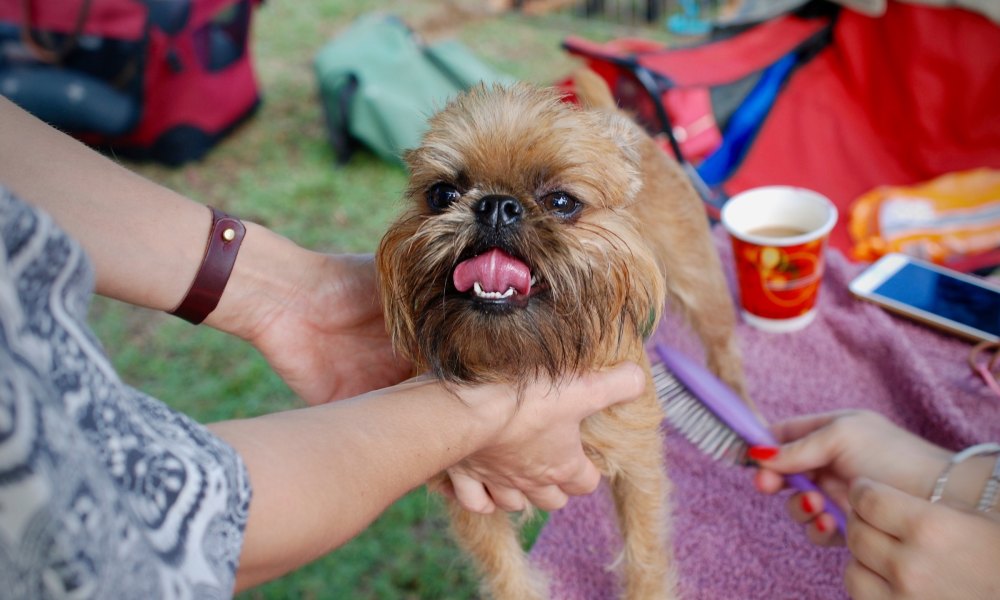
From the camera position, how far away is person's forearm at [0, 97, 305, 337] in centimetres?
150

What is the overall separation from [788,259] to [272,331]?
68.8 inches

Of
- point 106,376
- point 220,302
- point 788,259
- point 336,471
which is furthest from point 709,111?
point 106,376

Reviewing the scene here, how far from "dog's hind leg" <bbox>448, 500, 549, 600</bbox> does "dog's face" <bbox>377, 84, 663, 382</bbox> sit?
20.6 inches

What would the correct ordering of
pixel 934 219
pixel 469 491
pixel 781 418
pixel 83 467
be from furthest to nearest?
1. pixel 934 219
2. pixel 781 418
3. pixel 469 491
4. pixel 83 467

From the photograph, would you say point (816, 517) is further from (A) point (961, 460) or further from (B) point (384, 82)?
(B) point (384, 82)

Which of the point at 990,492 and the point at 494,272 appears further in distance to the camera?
the point at 990,492

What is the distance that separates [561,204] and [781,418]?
4.93 feet

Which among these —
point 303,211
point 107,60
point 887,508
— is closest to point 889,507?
point 887,508

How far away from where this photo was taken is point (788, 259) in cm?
280

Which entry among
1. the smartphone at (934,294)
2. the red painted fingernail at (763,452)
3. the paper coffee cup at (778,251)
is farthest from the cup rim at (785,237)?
the red painted fingernail at (763,452)

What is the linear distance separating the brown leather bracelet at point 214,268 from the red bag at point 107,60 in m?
3.54

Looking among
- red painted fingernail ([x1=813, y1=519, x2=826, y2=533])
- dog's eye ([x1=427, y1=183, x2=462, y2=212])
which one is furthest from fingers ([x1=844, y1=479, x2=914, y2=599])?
dog's eye ([x1=427, y1=183, x2=462, y2=212])

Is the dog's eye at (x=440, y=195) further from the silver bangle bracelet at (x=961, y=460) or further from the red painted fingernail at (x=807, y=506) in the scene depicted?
the silver bangle bracelet at (x=961, y=460)

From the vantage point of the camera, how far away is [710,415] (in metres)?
2.22
